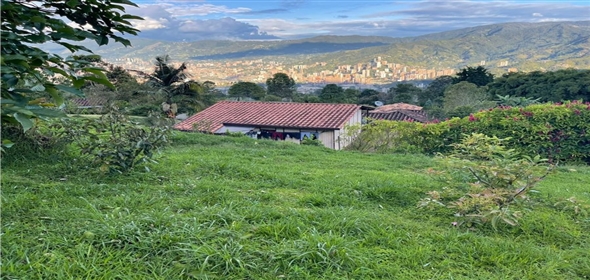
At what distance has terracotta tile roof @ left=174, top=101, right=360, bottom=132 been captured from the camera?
685 inches

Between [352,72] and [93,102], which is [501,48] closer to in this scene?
[352,72]

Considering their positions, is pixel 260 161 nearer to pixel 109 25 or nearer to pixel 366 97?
pixel 109 25

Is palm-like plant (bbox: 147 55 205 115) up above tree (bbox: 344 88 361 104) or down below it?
above

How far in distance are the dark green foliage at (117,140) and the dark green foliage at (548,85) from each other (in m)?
21.0

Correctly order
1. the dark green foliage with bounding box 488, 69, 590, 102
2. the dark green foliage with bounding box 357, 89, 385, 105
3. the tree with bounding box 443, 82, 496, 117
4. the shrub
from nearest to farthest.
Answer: the shrub
the dark green foliage with bounding box 488, 69, 590, 102
the tree with bounding box 443, 82, 496, 117
the dark green foliage with bounding box 357, 89, 385, 105

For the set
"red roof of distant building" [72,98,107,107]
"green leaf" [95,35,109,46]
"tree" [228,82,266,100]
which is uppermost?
"green leaf" [95,35,109,46]

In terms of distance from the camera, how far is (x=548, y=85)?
75.2 ft

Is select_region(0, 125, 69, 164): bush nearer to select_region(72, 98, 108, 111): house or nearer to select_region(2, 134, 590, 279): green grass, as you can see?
select_region(2, 134, 590, 279): green grass

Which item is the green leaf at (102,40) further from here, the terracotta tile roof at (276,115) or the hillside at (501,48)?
the hillside at (501,48)

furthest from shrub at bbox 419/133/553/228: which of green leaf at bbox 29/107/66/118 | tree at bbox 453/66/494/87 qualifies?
tree at bbox 453/66/494/87

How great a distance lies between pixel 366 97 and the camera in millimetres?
40875

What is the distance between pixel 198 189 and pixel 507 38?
78.3m

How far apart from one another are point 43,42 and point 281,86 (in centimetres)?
4019

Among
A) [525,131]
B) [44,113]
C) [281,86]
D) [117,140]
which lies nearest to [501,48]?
[281,86]
